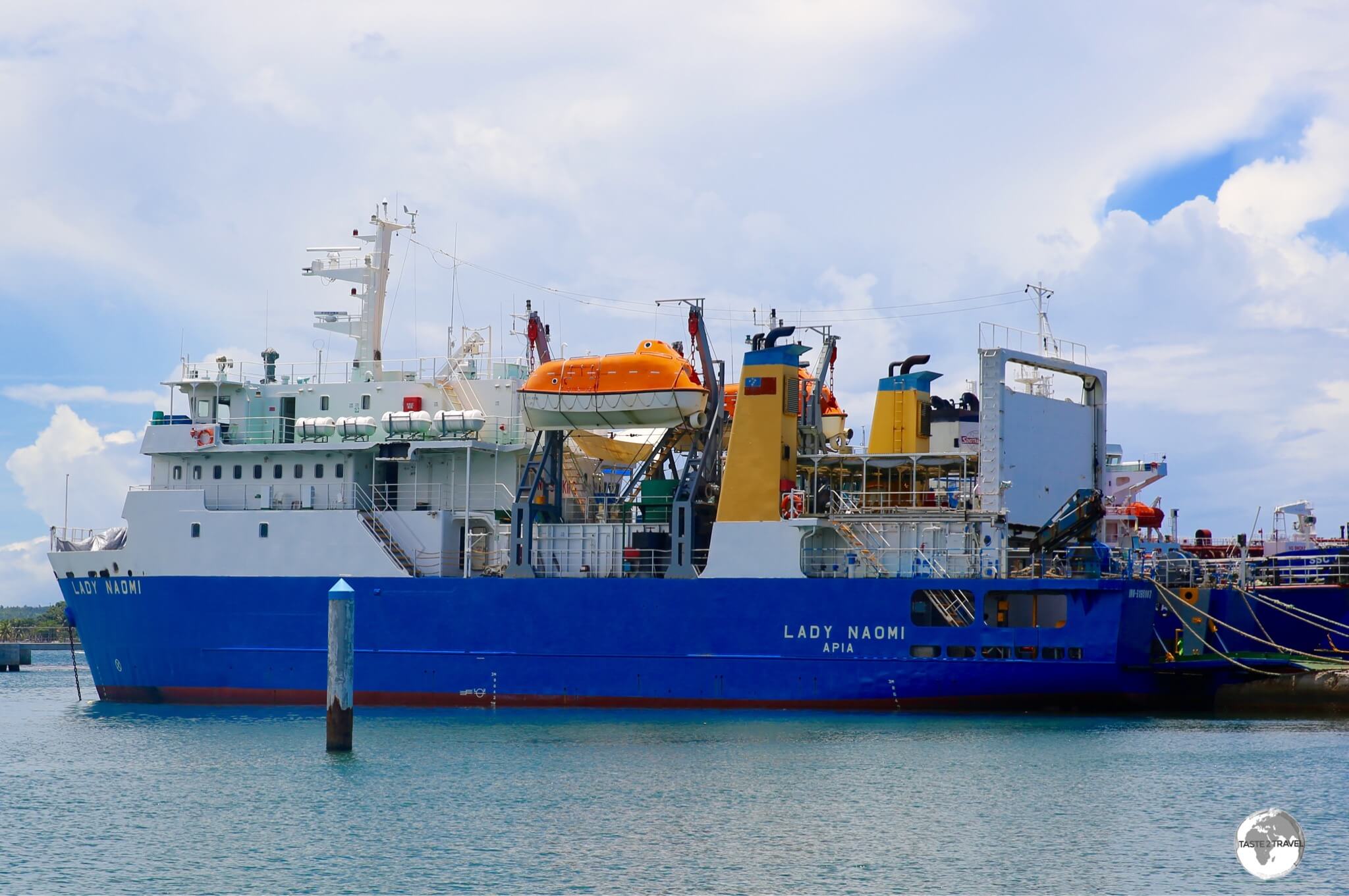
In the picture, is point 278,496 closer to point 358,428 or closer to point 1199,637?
point 358,428

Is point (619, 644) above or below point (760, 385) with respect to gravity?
below

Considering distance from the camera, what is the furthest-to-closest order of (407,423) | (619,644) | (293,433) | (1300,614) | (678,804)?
(293,433), (407,423), (1300,614), (619,644), (678,804)

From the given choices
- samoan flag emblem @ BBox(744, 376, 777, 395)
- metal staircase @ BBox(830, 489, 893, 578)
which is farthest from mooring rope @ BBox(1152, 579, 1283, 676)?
samoan flag emblem @ BBox(744, 376, 777, 395)

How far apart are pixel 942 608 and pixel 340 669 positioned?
10446 millimetres

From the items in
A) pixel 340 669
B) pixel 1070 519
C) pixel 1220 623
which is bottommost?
pixel 340 669

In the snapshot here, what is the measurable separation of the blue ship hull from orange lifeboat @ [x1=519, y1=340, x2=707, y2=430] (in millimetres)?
3012

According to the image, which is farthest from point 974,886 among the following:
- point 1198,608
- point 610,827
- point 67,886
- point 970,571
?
point 1198,608

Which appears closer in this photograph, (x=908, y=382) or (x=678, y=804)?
(x=678, y=804)

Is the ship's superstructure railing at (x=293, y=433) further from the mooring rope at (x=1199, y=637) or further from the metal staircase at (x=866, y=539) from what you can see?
the mooring rope at (x=1199, y=637)

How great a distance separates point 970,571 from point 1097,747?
189 inches

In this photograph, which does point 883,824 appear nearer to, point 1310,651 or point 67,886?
point 67,886

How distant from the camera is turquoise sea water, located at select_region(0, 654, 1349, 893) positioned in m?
15.8

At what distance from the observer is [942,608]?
27.7 metres

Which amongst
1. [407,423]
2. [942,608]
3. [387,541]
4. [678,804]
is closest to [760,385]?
[942,608]
